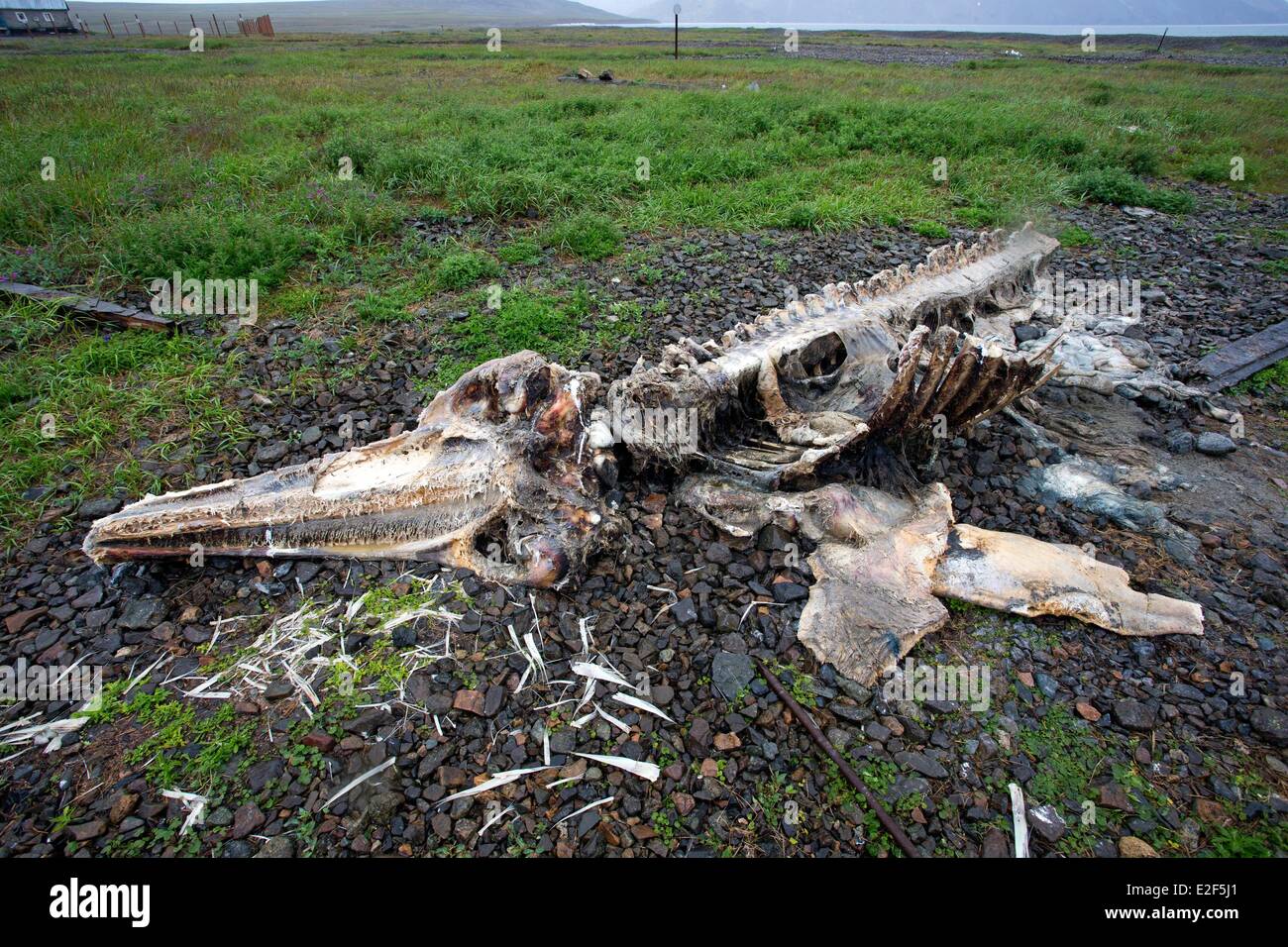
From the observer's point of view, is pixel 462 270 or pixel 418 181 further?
pixel 418 181

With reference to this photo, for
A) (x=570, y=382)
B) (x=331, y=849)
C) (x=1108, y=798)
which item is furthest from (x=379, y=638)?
(x=1108, y=798)

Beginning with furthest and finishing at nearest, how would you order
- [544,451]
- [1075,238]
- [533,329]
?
[1075,238], [533,329], [544,451]

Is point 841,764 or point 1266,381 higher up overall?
point 1266,381

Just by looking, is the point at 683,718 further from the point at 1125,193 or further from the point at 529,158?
the point at 1125,193

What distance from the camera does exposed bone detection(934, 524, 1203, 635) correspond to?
10.3ft

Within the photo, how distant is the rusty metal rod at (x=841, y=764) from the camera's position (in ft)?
7.59

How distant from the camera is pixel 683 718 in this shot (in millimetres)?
2762

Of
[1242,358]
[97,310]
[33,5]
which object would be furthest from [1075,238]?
[33,5]

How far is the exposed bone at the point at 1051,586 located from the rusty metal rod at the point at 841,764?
1.06m

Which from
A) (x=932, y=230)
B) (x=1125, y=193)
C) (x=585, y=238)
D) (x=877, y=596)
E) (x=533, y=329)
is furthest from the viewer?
(x=1125, y=193)

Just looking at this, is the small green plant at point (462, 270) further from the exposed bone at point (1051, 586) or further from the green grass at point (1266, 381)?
the green grass at point (1266, 381)

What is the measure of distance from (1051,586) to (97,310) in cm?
709

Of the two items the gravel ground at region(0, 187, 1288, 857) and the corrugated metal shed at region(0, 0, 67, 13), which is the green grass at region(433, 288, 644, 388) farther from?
the corrugated metal shed at region(0, 0, 67, 13)
